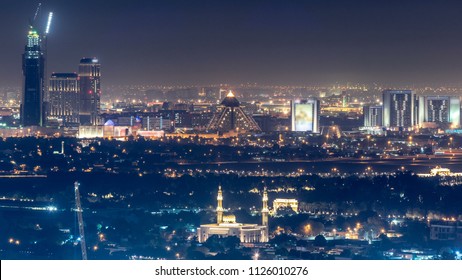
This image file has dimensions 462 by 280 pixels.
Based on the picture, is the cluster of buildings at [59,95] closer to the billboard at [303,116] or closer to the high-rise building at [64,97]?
the high-rise building at [64,97]

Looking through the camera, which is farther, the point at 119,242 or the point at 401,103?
the point at 401,103

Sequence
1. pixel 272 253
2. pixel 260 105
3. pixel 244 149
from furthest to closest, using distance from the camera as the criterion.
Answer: pixel 260 105 < pixel 244 149 < pixel 272 253

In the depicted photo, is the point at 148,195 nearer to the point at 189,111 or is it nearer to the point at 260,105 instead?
the point at 189,111

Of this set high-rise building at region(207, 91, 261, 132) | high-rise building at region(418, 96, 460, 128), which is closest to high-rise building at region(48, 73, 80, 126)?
high-rise building at region(207, 91, 261, 132)

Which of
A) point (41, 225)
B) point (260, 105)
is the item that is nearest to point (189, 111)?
point (260, 105)

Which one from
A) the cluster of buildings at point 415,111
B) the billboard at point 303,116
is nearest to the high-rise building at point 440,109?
the cluster of buildings at point 415,111

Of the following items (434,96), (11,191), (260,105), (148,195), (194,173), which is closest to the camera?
(148,195)
